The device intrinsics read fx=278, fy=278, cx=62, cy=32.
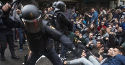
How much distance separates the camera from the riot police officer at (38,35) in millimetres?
4324

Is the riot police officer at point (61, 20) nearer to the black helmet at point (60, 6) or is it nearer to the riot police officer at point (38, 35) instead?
the black helmet at point (60, 6)

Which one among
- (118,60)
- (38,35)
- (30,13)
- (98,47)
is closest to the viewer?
(30,13)

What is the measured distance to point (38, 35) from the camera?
4559mm

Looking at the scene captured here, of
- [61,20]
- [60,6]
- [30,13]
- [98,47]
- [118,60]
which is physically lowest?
[118,60]

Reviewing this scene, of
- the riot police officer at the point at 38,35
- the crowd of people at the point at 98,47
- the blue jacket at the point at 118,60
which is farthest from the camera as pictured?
the crowd of people at the point at 98,47

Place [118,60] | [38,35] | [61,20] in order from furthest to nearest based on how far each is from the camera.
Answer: [61,20] → [118,60] → [38,35]

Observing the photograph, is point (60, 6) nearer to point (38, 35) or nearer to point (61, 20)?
point (61, 20)

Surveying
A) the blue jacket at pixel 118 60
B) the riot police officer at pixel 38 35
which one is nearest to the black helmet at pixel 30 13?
the riot police officer at pixel 38 35

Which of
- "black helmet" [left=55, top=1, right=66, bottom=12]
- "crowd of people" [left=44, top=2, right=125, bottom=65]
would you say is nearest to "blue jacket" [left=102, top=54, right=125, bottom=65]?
"crowd of people" [left=44, top=2, right=125, bottom=65]

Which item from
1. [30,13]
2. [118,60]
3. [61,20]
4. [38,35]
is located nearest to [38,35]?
[38,35]

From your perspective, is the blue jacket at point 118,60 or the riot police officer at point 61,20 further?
the riot police officer at point 61,20

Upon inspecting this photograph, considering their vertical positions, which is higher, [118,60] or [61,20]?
[61,20]

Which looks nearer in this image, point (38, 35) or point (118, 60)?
point (38, 35)

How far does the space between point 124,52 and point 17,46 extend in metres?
5.13
